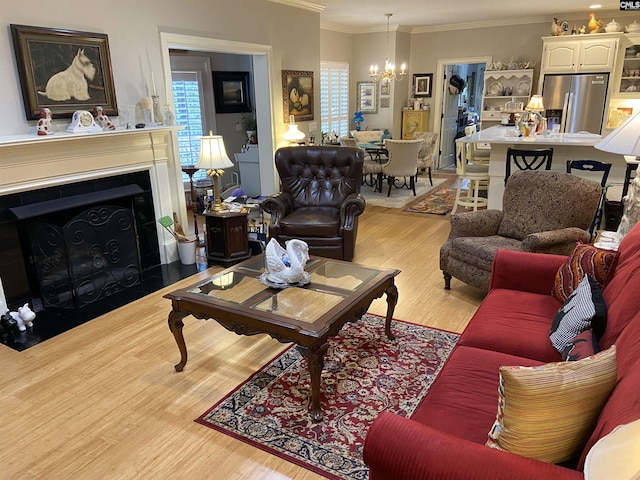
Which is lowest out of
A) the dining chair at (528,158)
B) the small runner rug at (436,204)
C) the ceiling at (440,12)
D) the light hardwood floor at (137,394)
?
the light hardwood floor at (137,394)

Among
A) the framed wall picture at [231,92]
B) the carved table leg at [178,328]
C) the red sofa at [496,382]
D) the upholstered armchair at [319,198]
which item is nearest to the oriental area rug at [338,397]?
the carved table leg at [178,328]

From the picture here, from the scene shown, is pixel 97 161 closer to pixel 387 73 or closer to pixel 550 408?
pixel 550 408

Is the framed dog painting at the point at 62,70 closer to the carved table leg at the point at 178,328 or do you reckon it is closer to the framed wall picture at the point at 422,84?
the carved table leg at the point at 178,328

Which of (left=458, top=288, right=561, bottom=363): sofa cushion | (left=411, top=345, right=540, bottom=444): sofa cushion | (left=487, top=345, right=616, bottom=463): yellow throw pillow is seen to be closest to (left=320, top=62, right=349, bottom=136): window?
(left=458, top=288, right=561, bottom=363): sofa cushion

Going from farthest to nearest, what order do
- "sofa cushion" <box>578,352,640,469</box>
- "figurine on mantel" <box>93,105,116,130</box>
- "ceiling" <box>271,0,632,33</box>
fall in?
"ceiling" <box>271,0,632,33</box>
"figurine on mantel" <box>93,105,116,130</box>
"sofa cushion" <box>578,352,640,469</box>

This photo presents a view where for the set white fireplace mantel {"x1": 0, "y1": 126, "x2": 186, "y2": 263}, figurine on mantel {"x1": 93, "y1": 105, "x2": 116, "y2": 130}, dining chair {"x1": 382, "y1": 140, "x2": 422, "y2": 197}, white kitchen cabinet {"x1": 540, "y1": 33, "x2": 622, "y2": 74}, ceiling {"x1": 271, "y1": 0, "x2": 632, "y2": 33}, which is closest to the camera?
white fireplace mantel {"x1": 0, "y1": 126, "x2": 186, "y2": 263}

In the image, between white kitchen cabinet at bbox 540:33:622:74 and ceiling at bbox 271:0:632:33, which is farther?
white kitchen cabinet at bbox 540:33:622:74

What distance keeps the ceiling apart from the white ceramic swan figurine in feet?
13.6

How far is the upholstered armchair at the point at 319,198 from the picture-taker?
441 centimetres

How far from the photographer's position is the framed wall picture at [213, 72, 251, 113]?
24.3 feet

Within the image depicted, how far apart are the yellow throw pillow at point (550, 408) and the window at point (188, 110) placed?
6.59 meters

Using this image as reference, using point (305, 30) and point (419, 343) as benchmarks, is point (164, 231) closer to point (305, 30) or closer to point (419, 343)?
point (419, 343)

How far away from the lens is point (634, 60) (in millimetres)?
A: 7227

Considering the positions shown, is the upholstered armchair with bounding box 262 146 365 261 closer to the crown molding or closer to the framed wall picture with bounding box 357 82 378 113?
the crown molding
